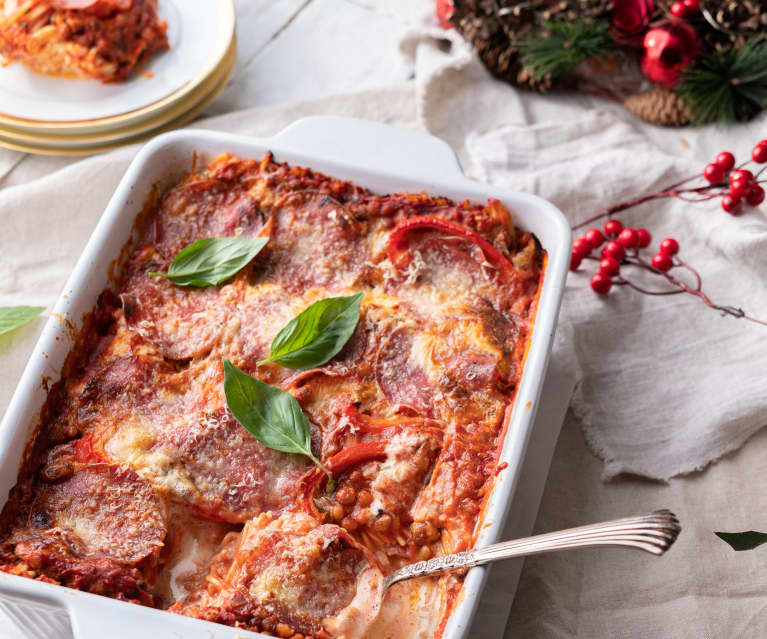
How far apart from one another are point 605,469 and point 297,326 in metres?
1.04

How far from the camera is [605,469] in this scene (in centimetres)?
273

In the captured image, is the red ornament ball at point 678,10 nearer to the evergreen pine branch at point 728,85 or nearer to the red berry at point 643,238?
the evergreen pine branch at point 728,85

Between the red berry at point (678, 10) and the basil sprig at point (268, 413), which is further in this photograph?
the red berry at point (678, 10)

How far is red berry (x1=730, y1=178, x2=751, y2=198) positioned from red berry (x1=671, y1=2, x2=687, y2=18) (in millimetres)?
740

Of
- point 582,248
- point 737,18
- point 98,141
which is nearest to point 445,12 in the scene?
point 737,18

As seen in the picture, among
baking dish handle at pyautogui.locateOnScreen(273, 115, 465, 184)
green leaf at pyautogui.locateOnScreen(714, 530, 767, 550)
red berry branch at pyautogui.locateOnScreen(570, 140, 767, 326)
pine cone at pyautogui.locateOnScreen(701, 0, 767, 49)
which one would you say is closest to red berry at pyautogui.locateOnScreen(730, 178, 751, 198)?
red berry branch at pyautogui.locateOnScreen(570, 140, 767, 326)

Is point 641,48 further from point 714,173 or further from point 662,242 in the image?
point 662,242

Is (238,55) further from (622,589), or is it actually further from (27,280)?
(622,589)

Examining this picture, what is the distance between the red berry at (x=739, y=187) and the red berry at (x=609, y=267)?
0.47m

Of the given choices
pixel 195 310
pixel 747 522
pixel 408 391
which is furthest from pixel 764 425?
pixel 195 310

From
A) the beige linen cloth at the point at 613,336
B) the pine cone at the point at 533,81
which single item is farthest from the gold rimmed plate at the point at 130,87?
the pine cone at the point at 533,81

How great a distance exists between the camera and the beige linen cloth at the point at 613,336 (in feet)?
8.26

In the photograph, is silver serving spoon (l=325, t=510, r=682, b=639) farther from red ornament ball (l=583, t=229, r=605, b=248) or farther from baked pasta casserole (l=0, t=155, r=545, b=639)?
red ornament ball (l=583, t=229, r=605, b=248)

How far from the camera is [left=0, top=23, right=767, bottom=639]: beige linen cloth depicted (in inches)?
99.1
